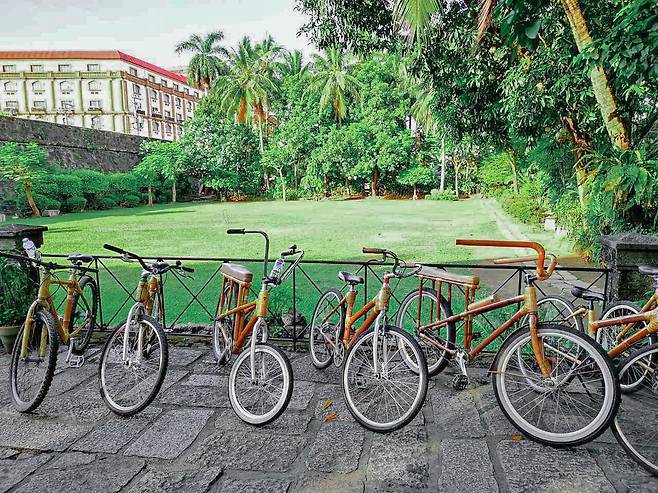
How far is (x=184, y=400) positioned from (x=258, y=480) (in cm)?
102

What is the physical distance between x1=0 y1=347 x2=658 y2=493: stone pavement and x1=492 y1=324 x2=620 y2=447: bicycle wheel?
112mm

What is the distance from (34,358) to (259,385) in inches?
59.6

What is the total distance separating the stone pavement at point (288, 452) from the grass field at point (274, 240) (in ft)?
6.70

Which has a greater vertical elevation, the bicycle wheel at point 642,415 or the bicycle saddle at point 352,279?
the bicycle saddle at point 352,279

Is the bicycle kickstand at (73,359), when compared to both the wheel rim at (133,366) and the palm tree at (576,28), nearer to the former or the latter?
the wheel rim at (133,366)

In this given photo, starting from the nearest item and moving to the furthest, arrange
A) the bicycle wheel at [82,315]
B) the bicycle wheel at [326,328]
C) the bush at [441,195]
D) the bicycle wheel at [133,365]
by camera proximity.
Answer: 1. the bicycle wheel at [133,365]
2. the bicycle wheel at [326,328]
3. the bicycle wheel at [82,315]
4. the bush at [441,195]

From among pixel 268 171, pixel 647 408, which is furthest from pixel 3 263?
pixel 268 171

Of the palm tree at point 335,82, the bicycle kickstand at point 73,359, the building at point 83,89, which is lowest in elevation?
the bicycle kickstand at point 73,359

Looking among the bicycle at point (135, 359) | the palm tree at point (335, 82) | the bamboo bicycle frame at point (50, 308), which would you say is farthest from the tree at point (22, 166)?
the bicycle at point (135, 359)

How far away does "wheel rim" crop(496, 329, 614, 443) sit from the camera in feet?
7.76

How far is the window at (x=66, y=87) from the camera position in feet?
163

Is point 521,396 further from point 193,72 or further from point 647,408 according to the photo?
point 193,72

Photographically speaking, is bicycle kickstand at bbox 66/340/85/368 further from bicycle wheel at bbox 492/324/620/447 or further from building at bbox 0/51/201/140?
building at bbox 0/51/201/140

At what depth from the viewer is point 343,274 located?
10.6 ft
